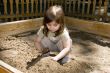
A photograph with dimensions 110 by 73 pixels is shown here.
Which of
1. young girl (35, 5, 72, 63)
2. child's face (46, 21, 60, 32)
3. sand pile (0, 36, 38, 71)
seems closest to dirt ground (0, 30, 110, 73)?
sand pile (0, 36, 38, 71)

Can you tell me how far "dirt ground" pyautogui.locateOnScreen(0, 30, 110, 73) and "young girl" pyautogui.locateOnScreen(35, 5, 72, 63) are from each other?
11 cm

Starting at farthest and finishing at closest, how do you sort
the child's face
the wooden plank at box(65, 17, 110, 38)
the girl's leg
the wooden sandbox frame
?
the wooden plank at box(65, 17, 110, 38), the wooden sandbox frame, the girl's leg, the child's face

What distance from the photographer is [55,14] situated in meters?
2.11

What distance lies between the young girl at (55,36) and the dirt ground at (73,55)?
4.3 inches

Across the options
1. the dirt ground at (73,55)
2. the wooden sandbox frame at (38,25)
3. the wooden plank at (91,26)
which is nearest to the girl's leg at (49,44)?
the dirt ground at (73,55)

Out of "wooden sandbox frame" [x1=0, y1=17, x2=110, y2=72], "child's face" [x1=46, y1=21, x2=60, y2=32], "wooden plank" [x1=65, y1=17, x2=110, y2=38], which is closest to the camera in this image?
"child's face" [x1=46, y1=21, x2=60, y2=32]

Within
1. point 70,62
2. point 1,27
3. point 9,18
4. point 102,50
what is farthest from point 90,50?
point 9,18

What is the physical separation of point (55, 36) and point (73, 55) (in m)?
0.69

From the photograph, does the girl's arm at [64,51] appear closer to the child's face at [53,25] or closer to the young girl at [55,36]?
the young girl at [55,36]

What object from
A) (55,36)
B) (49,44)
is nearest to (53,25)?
(55,36)

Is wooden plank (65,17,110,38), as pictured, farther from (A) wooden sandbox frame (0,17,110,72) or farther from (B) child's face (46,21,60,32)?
(B) child's face (46,21,60,32)

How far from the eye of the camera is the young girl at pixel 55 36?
6.96 feet

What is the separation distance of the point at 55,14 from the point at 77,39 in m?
1.69

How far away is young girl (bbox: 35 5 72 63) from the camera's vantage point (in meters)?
2.12
